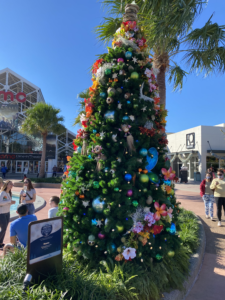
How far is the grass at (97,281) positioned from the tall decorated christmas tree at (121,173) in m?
0.15

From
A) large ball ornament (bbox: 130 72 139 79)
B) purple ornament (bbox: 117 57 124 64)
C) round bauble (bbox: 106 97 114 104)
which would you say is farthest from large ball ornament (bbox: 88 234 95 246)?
purple ornament (bbox: 117 57 124 64)

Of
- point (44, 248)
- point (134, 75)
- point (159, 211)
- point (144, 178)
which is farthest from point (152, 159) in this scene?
point (44, 248)

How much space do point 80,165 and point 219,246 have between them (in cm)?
406

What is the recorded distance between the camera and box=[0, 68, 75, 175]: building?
31.9 metres

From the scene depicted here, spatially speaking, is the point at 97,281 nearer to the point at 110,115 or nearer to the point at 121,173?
the point at 121,173

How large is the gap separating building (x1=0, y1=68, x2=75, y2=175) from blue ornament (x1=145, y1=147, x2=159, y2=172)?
1187 inches

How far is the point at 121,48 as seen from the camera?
3244mm

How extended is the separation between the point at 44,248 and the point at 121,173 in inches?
51.1

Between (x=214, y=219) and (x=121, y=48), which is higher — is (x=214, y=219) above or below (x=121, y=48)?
below

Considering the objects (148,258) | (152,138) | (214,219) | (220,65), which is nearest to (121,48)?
(152,138)

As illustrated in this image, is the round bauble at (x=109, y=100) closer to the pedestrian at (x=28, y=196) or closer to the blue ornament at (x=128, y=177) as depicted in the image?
the blue ornament at (x=128, y=177)

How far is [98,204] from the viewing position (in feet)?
A: 9.01

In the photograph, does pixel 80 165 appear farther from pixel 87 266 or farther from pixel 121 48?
pixel 121 48

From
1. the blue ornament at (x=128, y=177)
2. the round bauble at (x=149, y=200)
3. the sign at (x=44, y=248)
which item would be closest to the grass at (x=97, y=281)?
the sign at (x=44, y=248)
